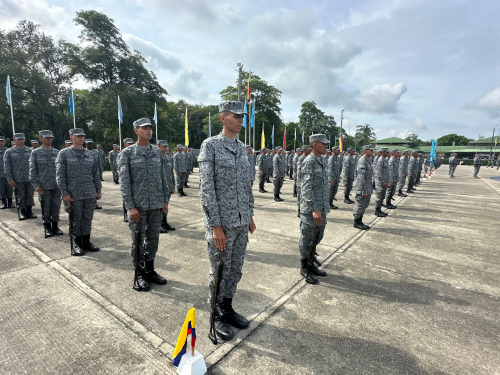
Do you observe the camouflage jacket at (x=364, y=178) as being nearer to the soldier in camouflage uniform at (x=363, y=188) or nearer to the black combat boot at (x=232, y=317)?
the soldier in camouflage uniform at (x=363, y=188)

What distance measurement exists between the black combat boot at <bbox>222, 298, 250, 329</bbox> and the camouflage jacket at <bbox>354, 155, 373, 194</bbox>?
476cm

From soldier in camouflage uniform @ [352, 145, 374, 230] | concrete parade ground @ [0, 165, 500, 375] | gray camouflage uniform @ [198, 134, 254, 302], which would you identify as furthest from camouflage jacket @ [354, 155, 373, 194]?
gray camouflage uniform @ [198, 134, 254, 302]

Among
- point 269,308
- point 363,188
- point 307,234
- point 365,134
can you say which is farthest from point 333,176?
point 365,134

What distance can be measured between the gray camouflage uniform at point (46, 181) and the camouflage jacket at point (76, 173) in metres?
1.33

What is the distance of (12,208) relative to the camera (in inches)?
305

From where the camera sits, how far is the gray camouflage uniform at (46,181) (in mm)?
5238

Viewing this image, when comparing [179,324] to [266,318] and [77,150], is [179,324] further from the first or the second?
[77,150]

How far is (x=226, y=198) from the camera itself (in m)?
2.43

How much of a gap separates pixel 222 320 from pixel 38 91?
33.6m

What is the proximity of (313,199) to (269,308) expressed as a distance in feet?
5.15

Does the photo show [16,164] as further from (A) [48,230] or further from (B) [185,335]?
(B) [185,335]

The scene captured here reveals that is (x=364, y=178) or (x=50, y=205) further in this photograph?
(x=364, y=178)

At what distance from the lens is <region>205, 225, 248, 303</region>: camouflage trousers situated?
2461mm

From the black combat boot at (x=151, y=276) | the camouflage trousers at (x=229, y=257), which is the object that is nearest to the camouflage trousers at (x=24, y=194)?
the black combat boot at (x=151, y=276)
